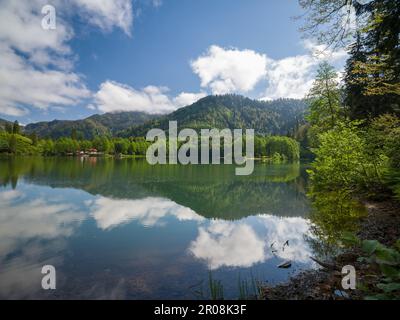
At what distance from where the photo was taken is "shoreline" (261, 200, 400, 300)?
6250mm

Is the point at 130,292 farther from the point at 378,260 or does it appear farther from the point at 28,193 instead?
the point at 28,193

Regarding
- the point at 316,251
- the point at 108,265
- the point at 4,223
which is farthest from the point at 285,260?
the point at 4,223

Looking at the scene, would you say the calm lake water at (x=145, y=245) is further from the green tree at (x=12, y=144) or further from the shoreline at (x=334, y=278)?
the green tree at (x=12, y=144)

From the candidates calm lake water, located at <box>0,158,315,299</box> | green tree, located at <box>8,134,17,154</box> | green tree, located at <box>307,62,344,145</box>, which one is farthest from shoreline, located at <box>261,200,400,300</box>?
green tree, located at <box>8,134,17,154</box>

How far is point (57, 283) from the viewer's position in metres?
8.06

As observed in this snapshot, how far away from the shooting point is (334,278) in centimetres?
→ 726

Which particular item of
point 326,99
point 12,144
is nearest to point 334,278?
point 326,99

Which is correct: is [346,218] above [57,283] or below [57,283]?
above

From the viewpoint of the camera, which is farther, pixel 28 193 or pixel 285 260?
pixel 28 193

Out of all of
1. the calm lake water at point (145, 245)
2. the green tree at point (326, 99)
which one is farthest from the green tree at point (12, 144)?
the green tree at point (326, 99)

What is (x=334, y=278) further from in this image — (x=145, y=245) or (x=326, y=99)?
(x=326, y=99)

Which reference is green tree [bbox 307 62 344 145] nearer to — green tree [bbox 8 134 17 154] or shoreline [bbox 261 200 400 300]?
shoreline [bbox 261 200 400 300]

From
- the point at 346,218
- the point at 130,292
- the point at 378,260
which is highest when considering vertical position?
the point at 378,260

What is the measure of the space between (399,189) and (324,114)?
20.6 metres
